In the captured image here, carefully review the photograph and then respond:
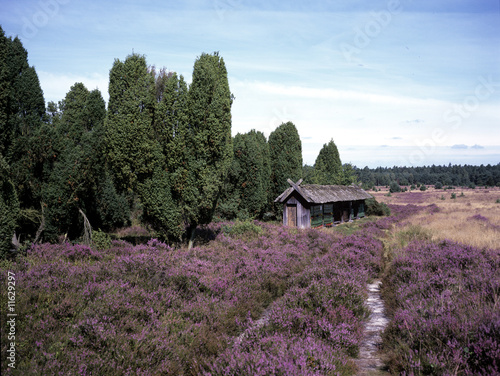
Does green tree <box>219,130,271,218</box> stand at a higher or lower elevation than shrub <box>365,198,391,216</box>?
higher

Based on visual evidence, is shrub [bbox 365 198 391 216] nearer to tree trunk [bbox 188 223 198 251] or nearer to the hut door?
the hut door

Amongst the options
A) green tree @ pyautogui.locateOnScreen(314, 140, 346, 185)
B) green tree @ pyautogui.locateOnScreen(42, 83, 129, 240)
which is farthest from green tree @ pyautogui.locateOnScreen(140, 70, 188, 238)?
green tree @ pyautogui.locateOnScreen(314, 140, 346, 185)

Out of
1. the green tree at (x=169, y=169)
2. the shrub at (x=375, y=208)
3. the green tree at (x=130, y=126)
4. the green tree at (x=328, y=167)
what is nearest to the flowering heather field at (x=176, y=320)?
the green tree at (x=169, y=169)

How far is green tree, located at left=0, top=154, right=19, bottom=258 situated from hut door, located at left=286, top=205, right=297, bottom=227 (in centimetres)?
2159

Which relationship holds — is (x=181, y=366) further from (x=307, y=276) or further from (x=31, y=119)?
(x=31, y=119)

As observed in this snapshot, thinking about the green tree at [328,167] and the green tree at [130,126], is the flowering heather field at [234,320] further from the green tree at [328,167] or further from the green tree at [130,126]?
the green tree at [328,167]

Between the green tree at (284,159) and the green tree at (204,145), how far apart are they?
57.7 feet

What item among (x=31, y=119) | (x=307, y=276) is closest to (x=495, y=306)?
(x=307, y=276)

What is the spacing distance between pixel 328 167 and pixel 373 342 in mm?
36578

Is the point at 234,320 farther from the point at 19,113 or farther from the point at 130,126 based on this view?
the point at 19,113

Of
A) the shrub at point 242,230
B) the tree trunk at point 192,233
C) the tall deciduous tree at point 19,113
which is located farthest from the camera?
the shrub at point 242,230

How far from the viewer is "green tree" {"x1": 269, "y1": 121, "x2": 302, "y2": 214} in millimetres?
31047

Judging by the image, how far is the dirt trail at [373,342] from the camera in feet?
16.6

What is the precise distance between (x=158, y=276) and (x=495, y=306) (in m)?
6.47
